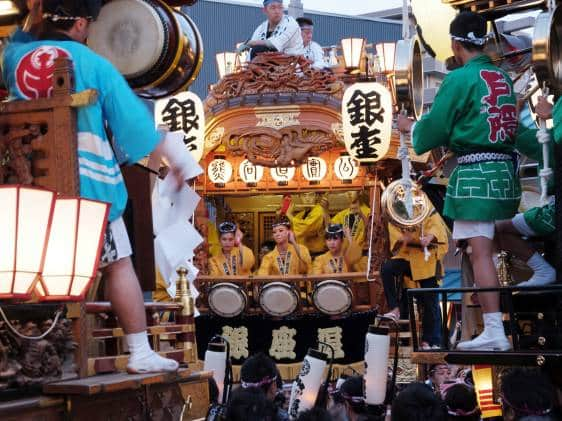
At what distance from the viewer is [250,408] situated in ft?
17.7

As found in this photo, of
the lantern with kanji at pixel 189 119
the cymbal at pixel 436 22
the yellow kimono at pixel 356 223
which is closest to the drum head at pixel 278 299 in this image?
the yellow kimono at pixel 356 223

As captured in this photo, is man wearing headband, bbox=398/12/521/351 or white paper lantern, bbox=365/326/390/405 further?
white paper lantern, bbox=365/326/390/405

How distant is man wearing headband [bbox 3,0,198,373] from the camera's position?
4344 millimetres

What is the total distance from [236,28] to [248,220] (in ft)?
40.4

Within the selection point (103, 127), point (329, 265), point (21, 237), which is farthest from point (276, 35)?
point (21, 237)

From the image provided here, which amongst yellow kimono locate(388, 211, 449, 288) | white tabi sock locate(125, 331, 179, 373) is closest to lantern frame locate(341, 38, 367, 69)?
yellow kimono locate(388, 211, 449, 288)

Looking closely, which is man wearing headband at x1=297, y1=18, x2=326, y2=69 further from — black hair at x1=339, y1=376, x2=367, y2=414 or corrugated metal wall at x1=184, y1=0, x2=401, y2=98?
black hair at x1=339, y1=376, x2=367, y2=414

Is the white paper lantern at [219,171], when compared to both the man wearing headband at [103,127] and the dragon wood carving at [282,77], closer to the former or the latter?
the dragon wood carving at [282,77]

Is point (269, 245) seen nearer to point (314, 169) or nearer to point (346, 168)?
point (314, 169)

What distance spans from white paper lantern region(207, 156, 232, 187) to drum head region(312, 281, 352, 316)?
10.2 feet

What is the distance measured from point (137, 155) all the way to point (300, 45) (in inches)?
505

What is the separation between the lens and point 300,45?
56.0ft

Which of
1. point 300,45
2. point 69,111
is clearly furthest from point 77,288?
point 300,45

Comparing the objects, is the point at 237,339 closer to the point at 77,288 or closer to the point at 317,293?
the point at 317,293
